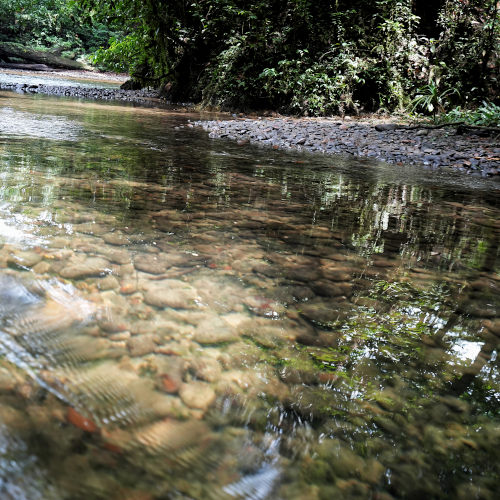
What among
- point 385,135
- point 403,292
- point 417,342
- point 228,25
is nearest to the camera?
point 417,342

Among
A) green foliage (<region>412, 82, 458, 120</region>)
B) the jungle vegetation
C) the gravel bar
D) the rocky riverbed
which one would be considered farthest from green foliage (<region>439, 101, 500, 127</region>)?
the gravel bar

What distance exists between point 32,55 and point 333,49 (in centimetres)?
2239

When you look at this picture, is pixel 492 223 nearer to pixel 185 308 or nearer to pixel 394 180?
pixel 394 180

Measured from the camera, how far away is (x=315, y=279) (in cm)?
166

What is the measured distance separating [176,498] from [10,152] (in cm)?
354

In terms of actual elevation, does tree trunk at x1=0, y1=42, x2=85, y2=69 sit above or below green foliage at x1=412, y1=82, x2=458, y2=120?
above

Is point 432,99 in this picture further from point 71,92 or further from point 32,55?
point 32,55

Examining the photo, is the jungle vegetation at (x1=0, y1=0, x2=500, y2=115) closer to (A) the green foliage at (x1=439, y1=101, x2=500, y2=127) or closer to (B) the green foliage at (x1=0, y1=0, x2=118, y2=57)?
(A) the green foliage at (x1=439, y1=101, x2=500, y2=127)

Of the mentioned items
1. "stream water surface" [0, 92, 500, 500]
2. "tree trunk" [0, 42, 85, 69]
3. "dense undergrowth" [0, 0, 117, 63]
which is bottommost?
"stream water surface" [0, 92, 500, 500]

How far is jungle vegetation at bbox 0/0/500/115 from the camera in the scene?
33.6 feet

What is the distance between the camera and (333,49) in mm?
10602

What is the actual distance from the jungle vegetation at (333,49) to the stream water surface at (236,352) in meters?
8.85

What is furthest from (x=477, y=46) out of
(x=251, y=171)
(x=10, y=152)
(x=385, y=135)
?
(x=10, y=152)

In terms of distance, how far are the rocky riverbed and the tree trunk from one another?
23015 millimetres
